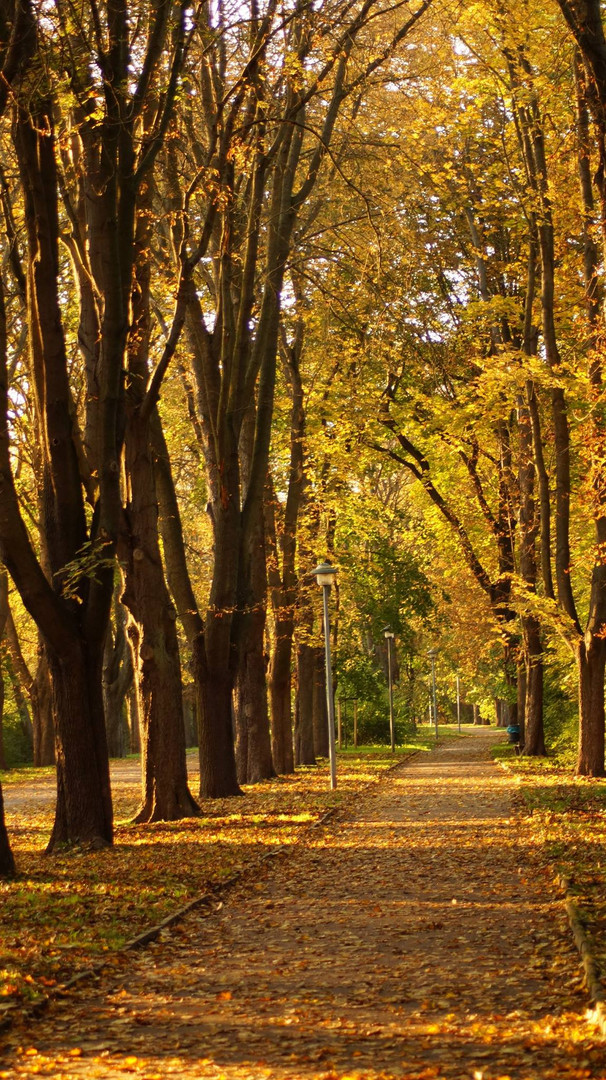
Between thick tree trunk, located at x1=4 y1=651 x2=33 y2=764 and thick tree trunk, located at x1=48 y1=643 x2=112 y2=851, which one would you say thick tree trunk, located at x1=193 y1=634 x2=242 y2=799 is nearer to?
thick tree trunk, located at x1=48 y1=643 x2=112 y2=851

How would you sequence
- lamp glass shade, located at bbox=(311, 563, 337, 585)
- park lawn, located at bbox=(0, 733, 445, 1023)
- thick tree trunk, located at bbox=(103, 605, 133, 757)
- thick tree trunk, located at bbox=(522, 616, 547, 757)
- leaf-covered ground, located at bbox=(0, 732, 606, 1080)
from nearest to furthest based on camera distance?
leaf-covered ground, located at bbox=(0, 732, 606, 1080) < park lawn, located at bbox=(0, 733, 445, 1023) < lamp glass shade, located at bbox=(311, 563, 337, 585) < thick tree trunk, located at bbox=(522, 616, 547, 757) < thick tree trunk, located at bbox=(103, 605, 133, 757)

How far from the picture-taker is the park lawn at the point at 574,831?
348 inches

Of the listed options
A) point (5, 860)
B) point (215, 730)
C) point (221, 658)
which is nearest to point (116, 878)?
point (5, 860)

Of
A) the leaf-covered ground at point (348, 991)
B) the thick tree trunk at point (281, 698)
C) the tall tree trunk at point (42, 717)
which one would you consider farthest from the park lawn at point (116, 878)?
the tall tree trunk at point (42, 717)

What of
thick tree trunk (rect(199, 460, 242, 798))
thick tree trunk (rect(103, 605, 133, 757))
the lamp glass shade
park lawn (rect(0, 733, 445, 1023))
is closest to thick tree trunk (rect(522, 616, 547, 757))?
the lamp glass shade

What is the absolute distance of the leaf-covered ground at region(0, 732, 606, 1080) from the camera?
216 inches

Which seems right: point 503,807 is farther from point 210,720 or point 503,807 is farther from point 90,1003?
point 90,1003

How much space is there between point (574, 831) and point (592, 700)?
7073 mm

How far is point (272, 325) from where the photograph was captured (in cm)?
1850

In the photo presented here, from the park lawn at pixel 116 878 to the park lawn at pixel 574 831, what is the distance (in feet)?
9.54

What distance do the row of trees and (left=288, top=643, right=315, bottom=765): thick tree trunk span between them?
0.08 meters

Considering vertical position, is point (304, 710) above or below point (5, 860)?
above

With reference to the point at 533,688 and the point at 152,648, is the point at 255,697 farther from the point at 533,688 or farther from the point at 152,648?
the point at 152,648

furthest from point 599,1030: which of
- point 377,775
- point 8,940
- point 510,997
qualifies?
point 377,775
